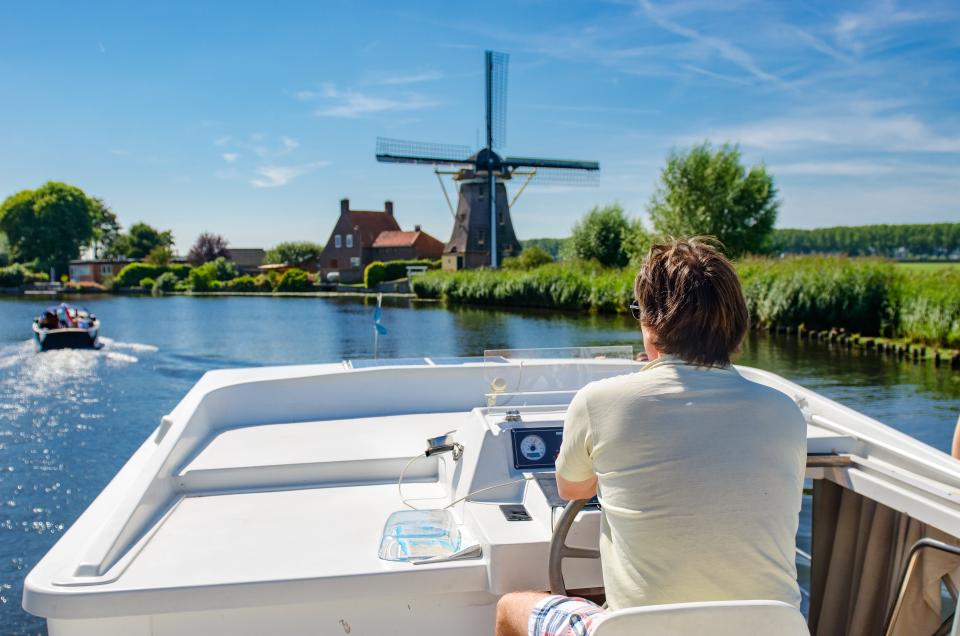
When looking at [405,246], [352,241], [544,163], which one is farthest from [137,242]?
[544,163]

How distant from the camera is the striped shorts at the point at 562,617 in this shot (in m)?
1.63

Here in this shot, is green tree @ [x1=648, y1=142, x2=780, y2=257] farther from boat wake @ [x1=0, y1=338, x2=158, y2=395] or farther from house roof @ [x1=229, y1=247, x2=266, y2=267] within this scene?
house roof @ [x1=229, y1=247, x2=266, y2=267]

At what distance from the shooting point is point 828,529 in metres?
2.71

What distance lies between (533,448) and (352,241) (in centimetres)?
6021

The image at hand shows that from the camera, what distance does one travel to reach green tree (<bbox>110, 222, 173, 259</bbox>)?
78.7 m

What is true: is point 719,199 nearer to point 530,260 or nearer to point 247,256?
point 530,260

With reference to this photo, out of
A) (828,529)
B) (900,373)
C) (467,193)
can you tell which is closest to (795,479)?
(828,529)

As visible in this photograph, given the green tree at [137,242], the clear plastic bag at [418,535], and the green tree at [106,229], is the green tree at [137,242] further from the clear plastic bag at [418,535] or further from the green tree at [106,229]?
the clear plastic bag at [418,535]

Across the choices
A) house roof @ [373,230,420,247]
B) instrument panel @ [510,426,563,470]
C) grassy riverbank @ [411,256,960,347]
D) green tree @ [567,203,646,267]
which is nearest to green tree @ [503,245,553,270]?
green tree @ [567,203,646,267]

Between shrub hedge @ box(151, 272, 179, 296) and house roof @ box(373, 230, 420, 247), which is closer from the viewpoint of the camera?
house roof @ box(373, 230, 420, 247)

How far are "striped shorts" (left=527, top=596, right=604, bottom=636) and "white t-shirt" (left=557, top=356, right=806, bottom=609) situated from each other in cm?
12

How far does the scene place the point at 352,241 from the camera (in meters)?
61.8

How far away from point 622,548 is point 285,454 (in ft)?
7.80

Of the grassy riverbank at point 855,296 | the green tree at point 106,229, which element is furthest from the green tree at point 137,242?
the grassy riverbank at point 855,296
